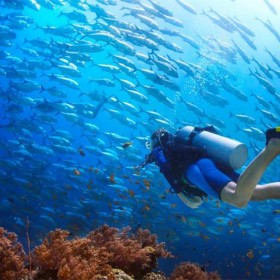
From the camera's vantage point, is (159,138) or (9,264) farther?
(159,138)

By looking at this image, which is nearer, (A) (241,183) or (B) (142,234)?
(A) (241,183)

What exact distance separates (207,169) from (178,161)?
0.56 metres

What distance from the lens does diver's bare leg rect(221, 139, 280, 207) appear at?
3.41 m

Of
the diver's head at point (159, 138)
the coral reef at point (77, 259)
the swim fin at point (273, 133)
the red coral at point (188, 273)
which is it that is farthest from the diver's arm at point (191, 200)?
the red coral at point (188, 273)

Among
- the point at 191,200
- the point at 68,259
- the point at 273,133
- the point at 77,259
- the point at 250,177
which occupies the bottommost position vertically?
the point at 68,259

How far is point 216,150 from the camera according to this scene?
438 centimetres

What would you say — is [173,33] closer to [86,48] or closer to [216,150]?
[86,48]

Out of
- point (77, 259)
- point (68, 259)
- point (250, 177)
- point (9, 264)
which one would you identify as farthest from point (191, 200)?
point (9, 264)

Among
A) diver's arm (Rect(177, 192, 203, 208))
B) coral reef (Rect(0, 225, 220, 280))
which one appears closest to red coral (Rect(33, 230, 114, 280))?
coral reef (Rect(0, 225, 220, 280))

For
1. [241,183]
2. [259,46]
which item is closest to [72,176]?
[241,183]

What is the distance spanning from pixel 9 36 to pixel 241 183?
59.0 feet

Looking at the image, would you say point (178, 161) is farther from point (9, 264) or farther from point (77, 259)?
point (9, 264)

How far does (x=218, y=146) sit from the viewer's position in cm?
437

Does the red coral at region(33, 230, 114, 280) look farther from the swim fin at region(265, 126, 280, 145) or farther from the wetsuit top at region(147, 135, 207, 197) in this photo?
the swim fin at region(265, 126, 280, 145)
